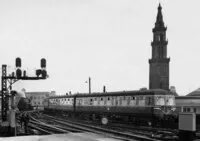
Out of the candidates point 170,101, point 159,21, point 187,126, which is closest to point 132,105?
point 170,101

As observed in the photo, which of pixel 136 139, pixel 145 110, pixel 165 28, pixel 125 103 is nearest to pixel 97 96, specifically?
pixel 125 103

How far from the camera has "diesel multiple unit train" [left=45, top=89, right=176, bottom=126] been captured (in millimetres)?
26328

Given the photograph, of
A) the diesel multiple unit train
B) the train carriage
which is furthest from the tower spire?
the train carriage

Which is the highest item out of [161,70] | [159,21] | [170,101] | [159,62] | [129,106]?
[159,21]

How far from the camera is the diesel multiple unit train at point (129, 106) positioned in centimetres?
2633

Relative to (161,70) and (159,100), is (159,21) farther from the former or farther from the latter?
(159,100)

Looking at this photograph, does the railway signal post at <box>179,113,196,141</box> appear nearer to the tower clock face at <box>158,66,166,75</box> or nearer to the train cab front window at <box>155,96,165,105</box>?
the train cab front window at <box>155,96,165,105</box>

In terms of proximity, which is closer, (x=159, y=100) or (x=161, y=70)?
(x=159, y=100)

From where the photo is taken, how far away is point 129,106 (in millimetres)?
28875

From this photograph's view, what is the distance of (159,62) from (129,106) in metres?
54.5

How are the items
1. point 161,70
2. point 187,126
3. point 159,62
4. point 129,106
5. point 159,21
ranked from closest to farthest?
point 187,126
point 129,106
point 161,70
point 159,62
point 159,21

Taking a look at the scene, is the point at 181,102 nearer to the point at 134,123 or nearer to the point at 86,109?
the point at 86,109

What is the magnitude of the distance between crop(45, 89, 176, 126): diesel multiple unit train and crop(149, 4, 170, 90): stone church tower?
44847mm

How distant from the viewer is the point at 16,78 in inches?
1008
